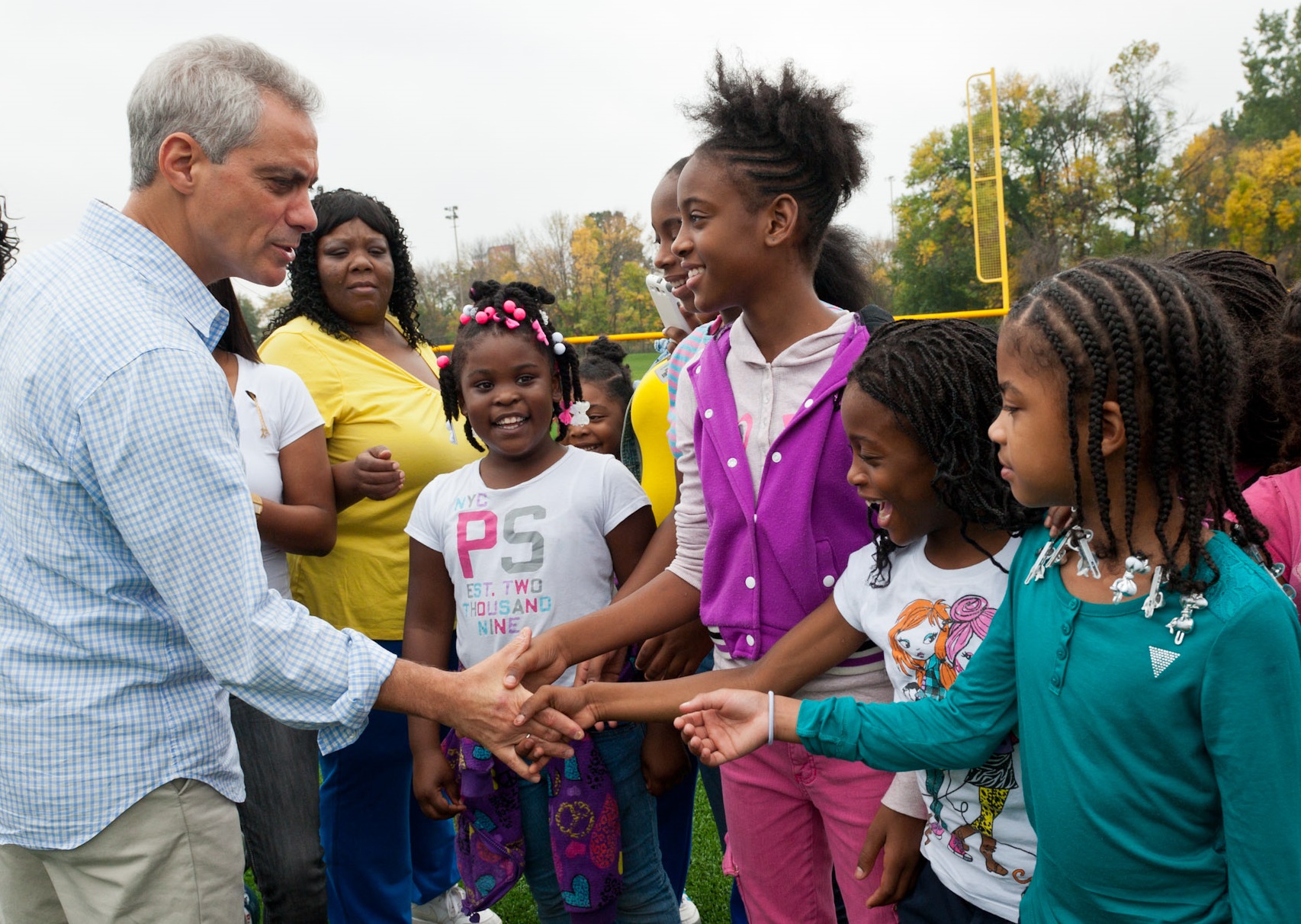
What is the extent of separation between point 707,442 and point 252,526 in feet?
3.41

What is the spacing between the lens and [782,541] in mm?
2281

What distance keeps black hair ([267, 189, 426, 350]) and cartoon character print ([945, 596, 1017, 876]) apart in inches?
95.6

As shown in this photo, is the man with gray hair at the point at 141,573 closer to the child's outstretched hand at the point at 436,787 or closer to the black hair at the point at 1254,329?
the child's outstretched hand at the point at 436,787

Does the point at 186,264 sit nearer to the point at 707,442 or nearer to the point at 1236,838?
the point at 707,442

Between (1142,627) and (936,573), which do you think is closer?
(1142,627)

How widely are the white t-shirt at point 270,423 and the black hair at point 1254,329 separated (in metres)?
2.38

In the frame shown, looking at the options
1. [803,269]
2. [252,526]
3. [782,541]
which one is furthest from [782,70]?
[252,526]

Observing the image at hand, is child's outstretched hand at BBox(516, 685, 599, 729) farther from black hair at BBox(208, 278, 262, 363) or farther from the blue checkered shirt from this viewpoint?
black hair at BBox(208, 278, 262, 363)

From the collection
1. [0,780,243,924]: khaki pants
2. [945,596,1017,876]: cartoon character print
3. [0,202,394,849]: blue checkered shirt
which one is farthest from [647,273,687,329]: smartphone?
[0,780,243,924]: khaki pants

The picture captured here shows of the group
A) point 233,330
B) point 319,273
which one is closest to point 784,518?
point 233,330

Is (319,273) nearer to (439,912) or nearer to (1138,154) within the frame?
(439,912)

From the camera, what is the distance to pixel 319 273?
3.62 meters

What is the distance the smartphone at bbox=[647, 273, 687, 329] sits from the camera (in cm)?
400

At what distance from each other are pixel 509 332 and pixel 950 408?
1.46m
